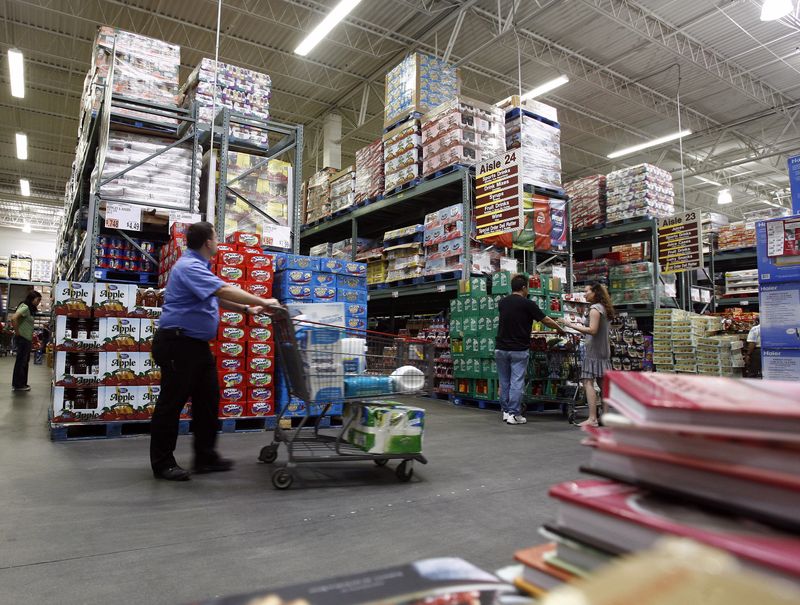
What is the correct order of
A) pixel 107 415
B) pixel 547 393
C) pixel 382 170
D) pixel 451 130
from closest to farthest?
pixel 107 415
pixel 547 393
pixel 451 130
pixel 382 170

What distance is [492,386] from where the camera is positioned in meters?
7.83

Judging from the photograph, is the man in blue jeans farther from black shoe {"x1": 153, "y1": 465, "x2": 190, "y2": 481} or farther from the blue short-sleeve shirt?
black shoe {"x1": 153, "y1": 465, "x2": 190, "y2": 481}

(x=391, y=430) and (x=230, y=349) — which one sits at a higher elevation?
(x=230, y=349)

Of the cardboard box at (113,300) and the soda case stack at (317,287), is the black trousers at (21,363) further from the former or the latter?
the soda case stack at (317,287)

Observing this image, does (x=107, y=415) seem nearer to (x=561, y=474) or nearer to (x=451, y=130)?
(x=561, y=474)

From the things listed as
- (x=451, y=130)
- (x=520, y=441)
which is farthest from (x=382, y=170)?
(x=520, y=441)

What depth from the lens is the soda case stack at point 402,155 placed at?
9.12m

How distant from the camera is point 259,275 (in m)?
5.89

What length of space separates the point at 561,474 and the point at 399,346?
5.05 ft

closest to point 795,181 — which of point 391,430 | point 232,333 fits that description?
point 391,430

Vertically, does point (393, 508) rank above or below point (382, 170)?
below

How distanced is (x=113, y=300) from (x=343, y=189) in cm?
700

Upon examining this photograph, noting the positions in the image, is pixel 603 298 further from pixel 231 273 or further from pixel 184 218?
pixel 184 218

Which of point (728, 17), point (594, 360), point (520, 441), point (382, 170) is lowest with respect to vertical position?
point (520, 441)
